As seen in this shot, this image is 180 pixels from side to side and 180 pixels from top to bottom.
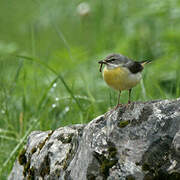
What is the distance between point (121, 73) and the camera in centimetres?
423

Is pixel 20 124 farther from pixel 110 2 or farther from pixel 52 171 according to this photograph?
pixel 110 2

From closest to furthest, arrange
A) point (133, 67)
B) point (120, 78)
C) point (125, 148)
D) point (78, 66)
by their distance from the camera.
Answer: point (125, 148) → point (120, 78) → point (133, 67) → point (78, 66)

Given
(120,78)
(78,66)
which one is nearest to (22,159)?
(120,78)

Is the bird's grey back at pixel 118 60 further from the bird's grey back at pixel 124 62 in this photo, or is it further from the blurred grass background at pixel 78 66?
the blurred grass background at pixel 78 66

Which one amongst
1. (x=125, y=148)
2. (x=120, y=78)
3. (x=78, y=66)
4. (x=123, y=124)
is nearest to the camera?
(x=125, y=148)

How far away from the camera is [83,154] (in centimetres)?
355

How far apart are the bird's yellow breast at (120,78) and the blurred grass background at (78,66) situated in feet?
1.98

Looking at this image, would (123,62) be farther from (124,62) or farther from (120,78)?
(120,78)

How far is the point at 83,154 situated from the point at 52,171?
0.43 m

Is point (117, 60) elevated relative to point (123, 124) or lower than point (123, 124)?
elevated

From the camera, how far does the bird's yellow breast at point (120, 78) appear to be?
13.7 ft

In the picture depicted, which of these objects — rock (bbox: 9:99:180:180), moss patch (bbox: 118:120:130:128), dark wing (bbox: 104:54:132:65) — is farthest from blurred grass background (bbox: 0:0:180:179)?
moss patch (bbox: 118:120:130:128)

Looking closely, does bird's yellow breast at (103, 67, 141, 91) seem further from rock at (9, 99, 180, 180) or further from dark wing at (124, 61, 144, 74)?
rock at (9, 99, 180, 180)

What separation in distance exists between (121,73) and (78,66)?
2.60 metres
